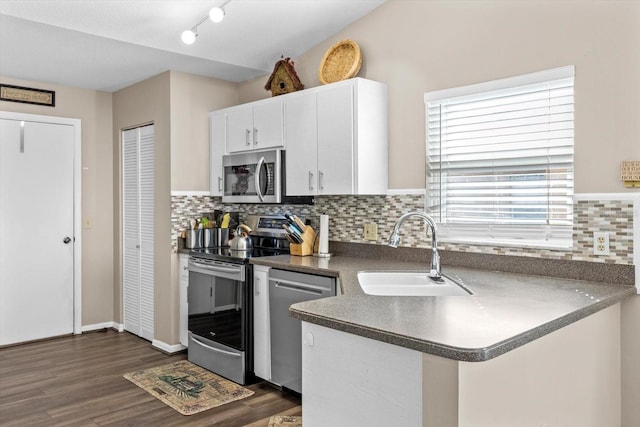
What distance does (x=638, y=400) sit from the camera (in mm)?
2424

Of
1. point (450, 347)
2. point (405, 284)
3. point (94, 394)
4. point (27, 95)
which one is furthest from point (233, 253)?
point (450, 347)

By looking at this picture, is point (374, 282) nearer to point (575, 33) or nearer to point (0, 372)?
point (575, 33)

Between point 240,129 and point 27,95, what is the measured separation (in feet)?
6.90

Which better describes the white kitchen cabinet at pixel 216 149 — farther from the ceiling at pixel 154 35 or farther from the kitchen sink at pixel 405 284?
the kitchen sink at pixel 405 284

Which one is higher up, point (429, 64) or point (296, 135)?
point (429, 64)

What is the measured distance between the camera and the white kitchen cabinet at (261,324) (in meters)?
3.47

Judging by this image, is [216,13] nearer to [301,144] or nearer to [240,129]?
[301,144]

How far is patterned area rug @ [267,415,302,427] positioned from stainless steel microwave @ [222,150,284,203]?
1.53m

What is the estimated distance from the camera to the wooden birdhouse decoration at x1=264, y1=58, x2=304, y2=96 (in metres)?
3.89

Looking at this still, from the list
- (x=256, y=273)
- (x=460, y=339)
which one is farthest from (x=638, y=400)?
(x=256, y=273)

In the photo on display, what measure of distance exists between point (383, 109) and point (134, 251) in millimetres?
2886

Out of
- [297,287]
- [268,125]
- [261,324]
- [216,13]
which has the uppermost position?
[216,13]

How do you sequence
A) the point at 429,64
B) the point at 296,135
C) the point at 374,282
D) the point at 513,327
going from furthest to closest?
the point at 296,135 < the point at 429,64 < the point at 374,282 < the point at 513,327

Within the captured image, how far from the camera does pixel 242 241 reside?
13.3 ft
